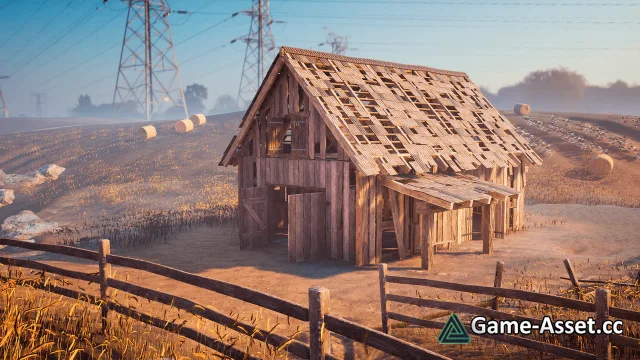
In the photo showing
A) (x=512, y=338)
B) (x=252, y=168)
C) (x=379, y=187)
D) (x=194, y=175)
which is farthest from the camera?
(x=194, y=175)

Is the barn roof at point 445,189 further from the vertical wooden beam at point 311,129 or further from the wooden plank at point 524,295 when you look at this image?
the wooden plank at point 524,295

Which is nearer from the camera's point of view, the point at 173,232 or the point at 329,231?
the point at 329,231

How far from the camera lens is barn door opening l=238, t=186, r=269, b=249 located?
17469 mm

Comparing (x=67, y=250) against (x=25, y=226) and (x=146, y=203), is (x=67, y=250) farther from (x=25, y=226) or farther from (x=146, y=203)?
(x=146, y=203)

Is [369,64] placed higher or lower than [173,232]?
higher

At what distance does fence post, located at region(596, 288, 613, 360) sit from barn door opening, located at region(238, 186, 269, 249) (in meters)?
12.7

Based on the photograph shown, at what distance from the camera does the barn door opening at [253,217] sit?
17469 millimetres

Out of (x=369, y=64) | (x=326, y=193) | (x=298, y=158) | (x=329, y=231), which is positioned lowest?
(x=329, y=231)

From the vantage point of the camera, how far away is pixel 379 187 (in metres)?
15.2

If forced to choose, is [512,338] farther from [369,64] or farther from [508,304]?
[369,64]

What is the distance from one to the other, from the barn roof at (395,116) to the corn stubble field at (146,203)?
541cm

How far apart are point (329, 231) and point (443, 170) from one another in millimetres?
4823

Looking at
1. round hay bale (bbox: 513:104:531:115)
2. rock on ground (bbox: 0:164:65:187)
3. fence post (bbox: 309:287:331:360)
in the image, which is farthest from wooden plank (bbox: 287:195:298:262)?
round hay bale (bbox: 513:104:531:115)

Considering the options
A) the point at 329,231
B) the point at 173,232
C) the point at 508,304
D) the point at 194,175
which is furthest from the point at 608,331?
the point at 194,175
